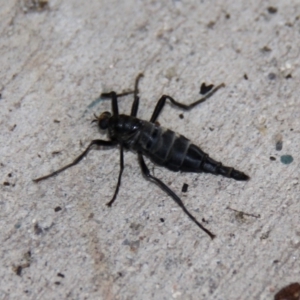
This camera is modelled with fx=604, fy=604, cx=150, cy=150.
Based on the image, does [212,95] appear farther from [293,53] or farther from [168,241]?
[168,241]

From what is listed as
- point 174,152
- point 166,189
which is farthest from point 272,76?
point 166,189

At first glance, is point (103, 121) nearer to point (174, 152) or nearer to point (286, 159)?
point (174, 152)

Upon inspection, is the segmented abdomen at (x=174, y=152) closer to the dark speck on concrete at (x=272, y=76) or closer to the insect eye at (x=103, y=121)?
the insect eye at (x=103, y=121)

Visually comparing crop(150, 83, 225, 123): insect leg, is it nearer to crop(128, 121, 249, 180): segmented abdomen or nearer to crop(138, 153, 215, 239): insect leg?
crop(128, 121, 249, 180): segmented abdomen

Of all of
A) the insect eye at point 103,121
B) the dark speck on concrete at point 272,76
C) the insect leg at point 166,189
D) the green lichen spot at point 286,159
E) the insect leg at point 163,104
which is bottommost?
the green lichen spot at point 286,159

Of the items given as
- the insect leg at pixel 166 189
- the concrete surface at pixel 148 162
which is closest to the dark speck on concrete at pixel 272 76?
the concrete surface at pixel 148 162

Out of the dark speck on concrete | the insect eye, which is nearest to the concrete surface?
the dark speck on concrete

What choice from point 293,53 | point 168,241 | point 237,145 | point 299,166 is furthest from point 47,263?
point 293,53
